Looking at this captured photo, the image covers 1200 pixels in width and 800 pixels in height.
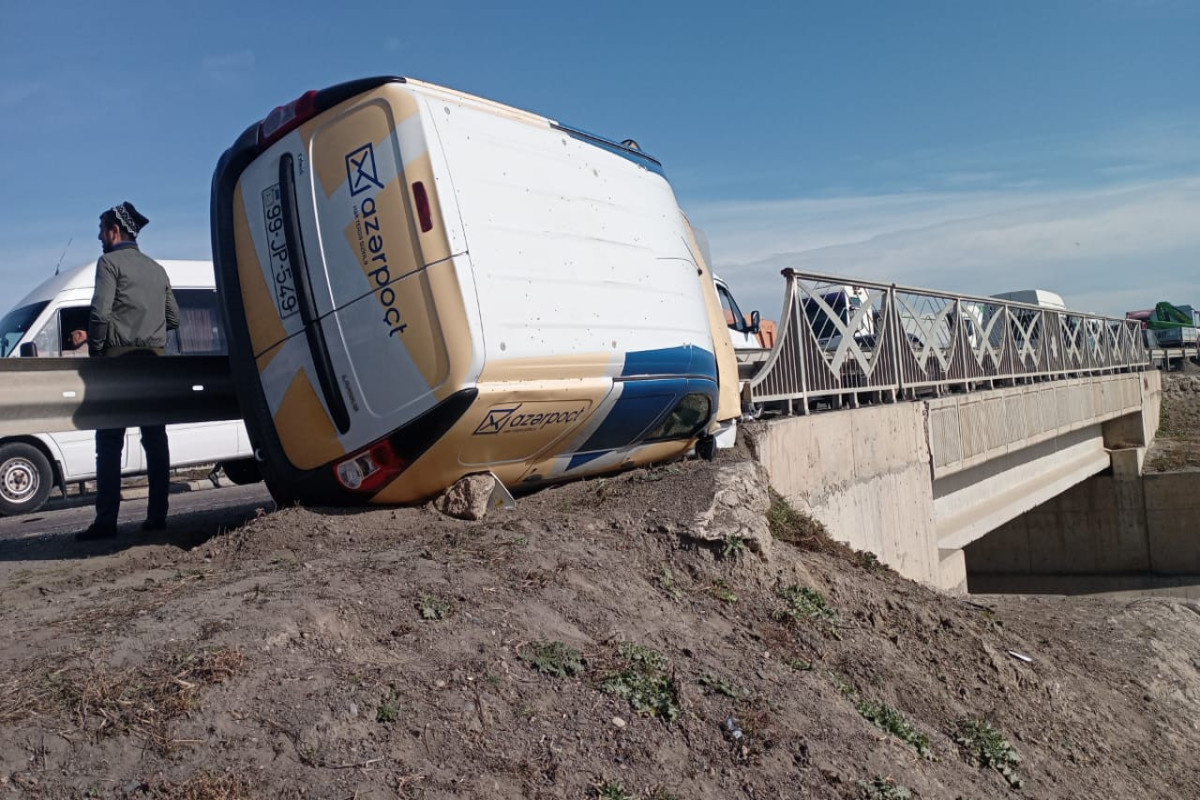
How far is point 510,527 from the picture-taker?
5.32m

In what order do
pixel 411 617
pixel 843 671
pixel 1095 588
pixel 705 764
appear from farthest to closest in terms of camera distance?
pixel 1095 588
pixel 843 671
pixel 411 617
pixel 705 764

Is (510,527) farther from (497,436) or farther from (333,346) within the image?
(333,346)

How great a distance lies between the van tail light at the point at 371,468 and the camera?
5.32m

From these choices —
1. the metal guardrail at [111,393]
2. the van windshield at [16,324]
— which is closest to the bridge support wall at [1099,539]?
the van windshield at [16,324]

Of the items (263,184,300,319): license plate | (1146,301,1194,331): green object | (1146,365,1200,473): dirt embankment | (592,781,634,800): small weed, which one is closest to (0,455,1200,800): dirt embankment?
(592,781,634,800): small weed

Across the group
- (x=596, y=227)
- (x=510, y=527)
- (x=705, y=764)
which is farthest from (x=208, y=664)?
(x=596, y=227)

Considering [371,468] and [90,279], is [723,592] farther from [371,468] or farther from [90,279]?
[90,279]

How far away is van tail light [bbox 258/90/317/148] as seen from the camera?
5.47 metres

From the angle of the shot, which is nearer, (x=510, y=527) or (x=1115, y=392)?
(x=510, y=527)

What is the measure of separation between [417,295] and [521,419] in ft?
2.90

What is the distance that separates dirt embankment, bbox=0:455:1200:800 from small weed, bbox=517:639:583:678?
0.7 inches

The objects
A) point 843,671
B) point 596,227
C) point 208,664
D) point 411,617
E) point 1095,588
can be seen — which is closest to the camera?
point 208,664

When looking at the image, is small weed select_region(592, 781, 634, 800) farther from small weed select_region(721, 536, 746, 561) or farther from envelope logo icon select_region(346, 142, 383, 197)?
envelope logo icon select_region(346, 142, 383, 197)

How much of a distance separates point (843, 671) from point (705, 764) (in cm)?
160
